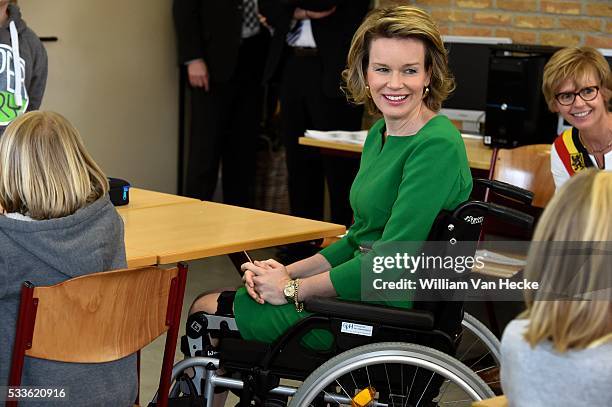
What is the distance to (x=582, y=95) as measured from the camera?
345 centimetres

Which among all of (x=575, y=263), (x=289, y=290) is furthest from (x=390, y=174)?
(x=575, y=263)

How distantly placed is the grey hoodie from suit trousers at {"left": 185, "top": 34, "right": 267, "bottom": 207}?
6.92ft

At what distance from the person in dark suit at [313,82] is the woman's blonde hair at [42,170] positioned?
303cm

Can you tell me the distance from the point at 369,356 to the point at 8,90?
75.2 inches

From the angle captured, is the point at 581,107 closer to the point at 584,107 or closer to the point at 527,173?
the point at 584,107

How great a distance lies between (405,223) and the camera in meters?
2.38

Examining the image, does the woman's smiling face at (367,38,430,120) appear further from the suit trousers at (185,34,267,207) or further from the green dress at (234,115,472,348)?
the suit trousers at (185,34,267,207)

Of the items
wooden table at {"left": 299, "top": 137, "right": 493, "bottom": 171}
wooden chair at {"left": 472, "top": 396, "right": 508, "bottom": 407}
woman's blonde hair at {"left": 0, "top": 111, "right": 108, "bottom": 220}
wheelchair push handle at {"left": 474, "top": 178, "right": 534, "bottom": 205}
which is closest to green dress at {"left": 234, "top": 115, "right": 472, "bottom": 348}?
wheelchair push handle at {"left": 474, "top": 178, "right": 534, "bottom": 205}

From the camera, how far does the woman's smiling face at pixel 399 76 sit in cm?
255

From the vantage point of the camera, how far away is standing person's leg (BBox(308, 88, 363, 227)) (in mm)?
5195

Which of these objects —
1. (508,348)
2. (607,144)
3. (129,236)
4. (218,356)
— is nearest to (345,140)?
(607,144)

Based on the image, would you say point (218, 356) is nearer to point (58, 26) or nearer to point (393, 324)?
point (393, 324)

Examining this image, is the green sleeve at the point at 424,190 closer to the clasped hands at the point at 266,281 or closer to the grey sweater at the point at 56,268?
the clasped hands at the point at 266,281

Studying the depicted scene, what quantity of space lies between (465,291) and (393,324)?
0.63 feet
